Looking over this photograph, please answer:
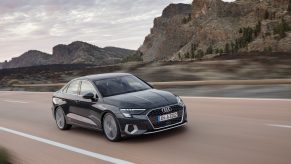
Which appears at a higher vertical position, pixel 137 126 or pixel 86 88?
pixel 86 88

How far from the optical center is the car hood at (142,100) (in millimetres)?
9562

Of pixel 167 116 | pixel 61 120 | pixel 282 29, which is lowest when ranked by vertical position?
pixel 61 120

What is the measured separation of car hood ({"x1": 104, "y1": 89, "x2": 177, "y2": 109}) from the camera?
9.56 meters

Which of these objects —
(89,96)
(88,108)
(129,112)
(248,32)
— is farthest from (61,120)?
(248,32)

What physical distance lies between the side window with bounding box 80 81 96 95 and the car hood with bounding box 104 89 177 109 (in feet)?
2.53

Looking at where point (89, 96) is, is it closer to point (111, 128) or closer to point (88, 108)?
point (88, 108)

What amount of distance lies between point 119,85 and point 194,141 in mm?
2516

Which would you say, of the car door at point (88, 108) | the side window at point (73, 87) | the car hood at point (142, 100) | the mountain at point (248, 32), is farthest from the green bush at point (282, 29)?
the car hood at point (142, 100)

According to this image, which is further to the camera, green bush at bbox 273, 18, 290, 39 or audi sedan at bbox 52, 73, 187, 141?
green bush at bbox 273, 18, 290, 39

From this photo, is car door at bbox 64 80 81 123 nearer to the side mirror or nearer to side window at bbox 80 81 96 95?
side window at bbox 80 81 96 95

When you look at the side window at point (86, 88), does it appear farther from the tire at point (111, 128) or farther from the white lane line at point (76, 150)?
the white lane line at point (76, 150)

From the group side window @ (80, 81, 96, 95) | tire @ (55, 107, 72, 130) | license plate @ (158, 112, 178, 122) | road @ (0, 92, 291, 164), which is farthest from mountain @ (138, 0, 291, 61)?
license plate @ (158, 112, 178, 122)

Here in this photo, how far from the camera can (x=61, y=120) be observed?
12.5 metres

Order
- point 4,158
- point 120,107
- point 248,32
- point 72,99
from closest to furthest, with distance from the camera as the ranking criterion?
point 4,158
point 120,107
point 72,99
point 248,32
